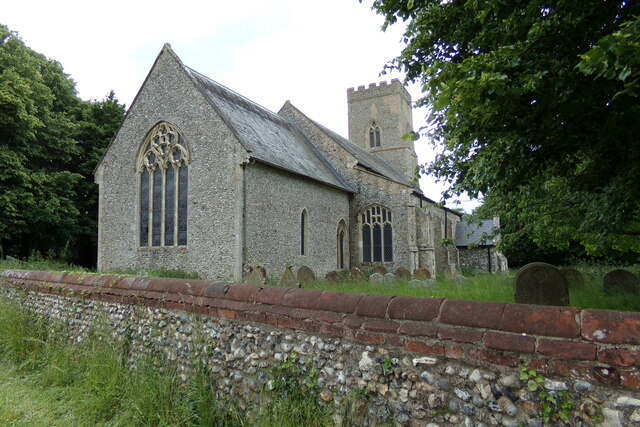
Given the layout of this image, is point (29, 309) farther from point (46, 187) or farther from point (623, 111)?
point (46, 187)

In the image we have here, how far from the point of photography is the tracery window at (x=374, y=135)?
32969mm

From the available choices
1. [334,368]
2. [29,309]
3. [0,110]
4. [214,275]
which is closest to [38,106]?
[0,110]

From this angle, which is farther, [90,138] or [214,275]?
[90,138]

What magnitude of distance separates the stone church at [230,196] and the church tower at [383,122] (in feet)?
39.5

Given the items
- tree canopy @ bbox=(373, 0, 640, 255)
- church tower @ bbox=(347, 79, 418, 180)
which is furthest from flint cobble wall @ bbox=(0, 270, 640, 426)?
church tower @ bbox=(347, 79, 418, 180)

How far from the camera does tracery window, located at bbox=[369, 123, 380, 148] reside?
108 feet

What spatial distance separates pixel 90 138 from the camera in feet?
81.9

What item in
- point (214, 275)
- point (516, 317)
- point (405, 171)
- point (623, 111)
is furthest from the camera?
point (405, 171)

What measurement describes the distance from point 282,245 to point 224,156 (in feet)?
12.5

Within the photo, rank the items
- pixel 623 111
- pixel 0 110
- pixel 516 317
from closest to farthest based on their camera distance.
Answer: pixel 516 317
pixel 623 111
pixel 0 110

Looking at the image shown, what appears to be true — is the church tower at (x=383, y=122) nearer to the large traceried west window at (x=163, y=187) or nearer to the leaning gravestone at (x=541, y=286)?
the large traceried west window at (x=163, y=187)

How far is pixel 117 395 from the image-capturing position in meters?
4.82

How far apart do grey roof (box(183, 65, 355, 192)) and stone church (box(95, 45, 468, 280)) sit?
0.24 ft

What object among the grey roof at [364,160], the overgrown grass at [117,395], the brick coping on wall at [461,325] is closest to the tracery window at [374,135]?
the grey roof at [364,160]
